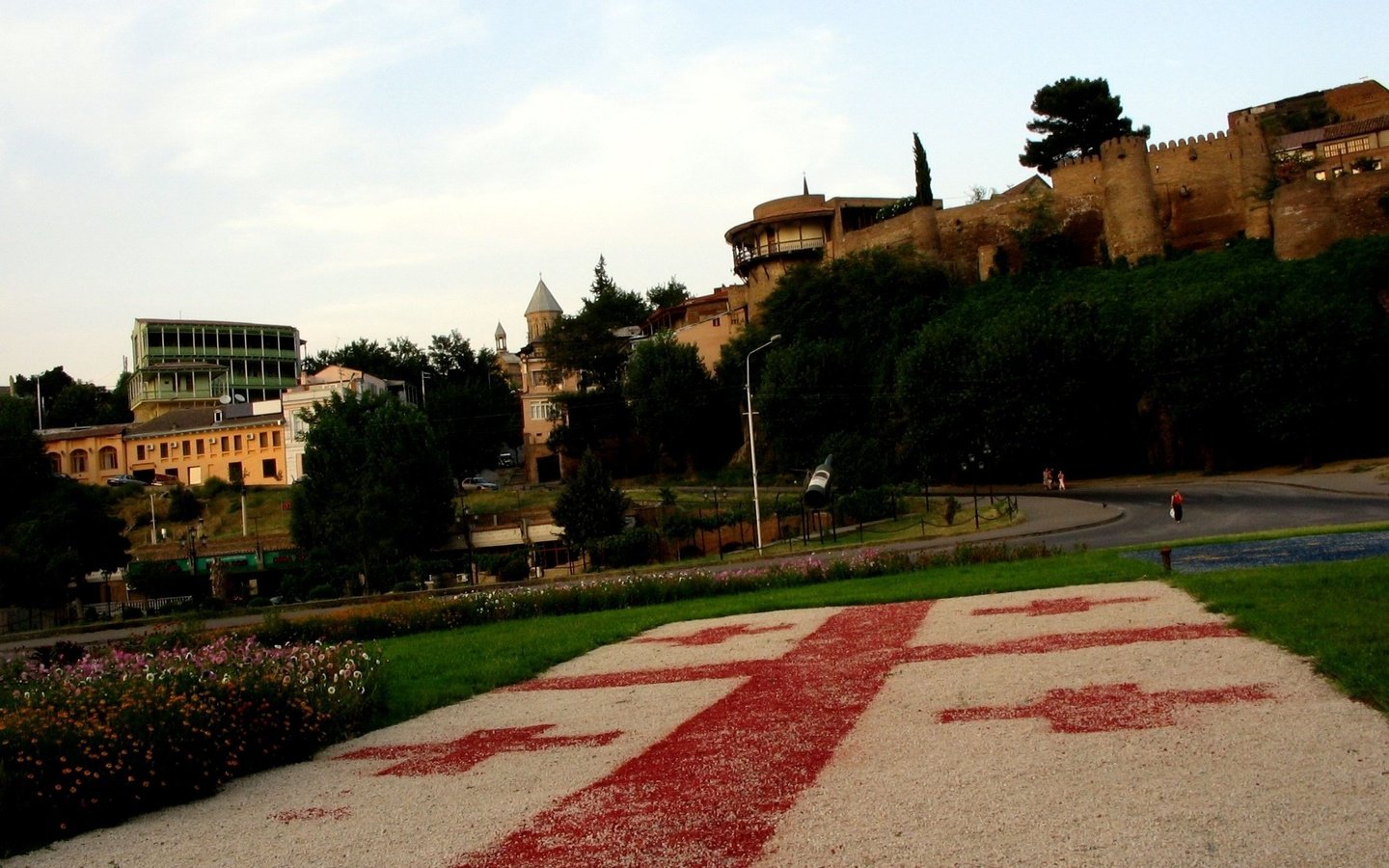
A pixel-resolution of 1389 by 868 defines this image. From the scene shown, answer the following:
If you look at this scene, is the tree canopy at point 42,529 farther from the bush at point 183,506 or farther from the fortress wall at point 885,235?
the fortress wall at point 885,235

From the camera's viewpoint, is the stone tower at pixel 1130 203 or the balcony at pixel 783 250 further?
the balcony at pixel 783 250

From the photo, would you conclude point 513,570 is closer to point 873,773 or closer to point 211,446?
point 873,773

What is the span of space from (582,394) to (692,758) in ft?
261

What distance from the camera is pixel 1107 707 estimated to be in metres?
11.9

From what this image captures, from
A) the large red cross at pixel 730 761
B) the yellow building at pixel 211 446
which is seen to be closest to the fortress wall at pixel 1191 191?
the yellow building at pixel 211 446

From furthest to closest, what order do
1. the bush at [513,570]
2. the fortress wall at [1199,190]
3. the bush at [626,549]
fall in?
1. the fortress wall at [1199,190]
2. the bush at [513,570]
3. the bush at [626,549]

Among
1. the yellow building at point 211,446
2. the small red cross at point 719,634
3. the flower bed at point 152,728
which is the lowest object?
the small red cross at point 719,634

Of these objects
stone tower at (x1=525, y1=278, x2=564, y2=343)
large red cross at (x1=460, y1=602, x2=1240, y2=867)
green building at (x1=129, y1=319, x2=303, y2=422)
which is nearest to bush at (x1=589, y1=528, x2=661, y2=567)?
large red cross at (x1=460, y1=602, x2=1240, y2=867)

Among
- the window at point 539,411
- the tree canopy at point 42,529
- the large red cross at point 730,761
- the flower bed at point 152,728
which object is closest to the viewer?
the large red cross at point 730,761

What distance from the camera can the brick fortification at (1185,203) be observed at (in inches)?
2776

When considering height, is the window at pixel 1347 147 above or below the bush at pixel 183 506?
above

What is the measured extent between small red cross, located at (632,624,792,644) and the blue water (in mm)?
7721

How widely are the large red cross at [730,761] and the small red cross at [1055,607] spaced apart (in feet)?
8.49

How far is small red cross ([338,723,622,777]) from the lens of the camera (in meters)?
12.7
